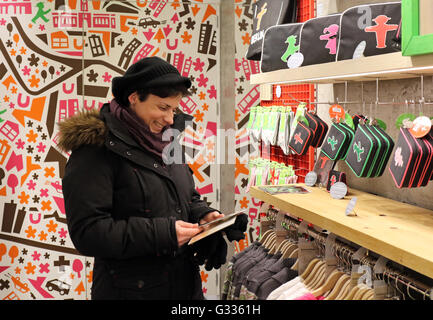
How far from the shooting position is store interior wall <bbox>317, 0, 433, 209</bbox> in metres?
2.01

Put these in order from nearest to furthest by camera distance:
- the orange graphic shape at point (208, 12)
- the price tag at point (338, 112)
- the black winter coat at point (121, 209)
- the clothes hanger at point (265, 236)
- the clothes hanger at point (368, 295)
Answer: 1. the black winter coat at point (121, 209)
2. the clothes hanger at point (368, 295)
3. the price tag at point (338, 112)
4. the clothes hanger at point (265, 236)
5. the orange graphic shape at point (208, 12)

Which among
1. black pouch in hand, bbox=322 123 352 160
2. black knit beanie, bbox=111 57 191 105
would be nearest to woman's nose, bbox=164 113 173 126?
black knit beanie, bbox=111 57 191 105

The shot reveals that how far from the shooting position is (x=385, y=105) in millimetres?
2252

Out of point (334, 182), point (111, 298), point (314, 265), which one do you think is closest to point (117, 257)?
point (111, 298)

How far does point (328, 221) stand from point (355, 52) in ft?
2.05

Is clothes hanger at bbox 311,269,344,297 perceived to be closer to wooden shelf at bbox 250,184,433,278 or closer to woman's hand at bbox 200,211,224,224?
wooden shelf at bbox 250,184,433,278

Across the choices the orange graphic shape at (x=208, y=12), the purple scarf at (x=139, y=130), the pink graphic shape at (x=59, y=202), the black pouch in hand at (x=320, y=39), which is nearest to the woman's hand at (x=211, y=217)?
the purple scarf at (x=139, y=130)

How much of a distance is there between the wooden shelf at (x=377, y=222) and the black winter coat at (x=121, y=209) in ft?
1.82

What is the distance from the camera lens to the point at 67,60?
3.10 m

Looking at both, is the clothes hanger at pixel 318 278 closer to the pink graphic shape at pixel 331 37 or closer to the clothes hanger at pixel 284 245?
the clothes hanger at pixel 284 245

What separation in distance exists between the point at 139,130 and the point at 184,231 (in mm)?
359

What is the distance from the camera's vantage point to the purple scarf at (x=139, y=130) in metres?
1.69

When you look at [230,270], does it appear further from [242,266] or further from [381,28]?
[381,28]
